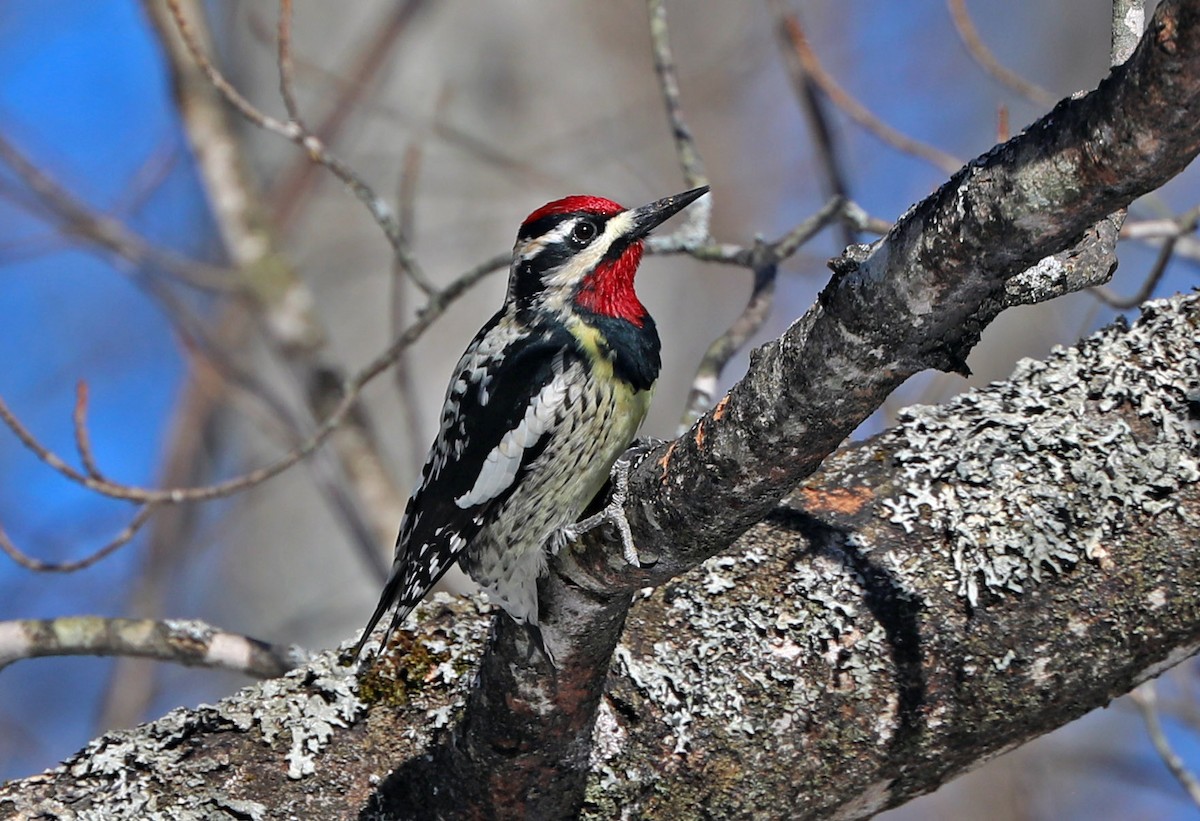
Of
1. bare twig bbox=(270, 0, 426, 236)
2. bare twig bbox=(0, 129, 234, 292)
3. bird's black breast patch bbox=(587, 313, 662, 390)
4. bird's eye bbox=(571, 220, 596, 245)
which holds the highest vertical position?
bare twig bbox=(270, 0, 426, 236)

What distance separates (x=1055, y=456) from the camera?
2.22 m

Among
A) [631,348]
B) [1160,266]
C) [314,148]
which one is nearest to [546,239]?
[631,348]

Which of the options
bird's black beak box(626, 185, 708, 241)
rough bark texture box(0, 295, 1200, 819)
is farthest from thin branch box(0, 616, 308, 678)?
bird's black beak box(626, 185, 708, 241)


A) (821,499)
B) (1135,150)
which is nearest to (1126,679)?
(821,499)

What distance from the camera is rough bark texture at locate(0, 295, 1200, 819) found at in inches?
81.5

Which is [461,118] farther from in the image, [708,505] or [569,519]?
[708,505]

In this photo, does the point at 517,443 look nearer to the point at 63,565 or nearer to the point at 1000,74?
the point at 63,565

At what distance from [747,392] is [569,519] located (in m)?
1.10

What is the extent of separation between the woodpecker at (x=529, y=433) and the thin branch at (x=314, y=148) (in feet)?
1.43

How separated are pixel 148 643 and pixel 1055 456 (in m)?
1.72

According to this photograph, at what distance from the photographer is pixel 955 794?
6.84m

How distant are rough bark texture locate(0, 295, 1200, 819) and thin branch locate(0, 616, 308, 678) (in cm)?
25

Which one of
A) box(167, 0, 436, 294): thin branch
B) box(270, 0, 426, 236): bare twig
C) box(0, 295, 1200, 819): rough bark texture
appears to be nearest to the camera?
box(0, 295, 1200, 819): rough bark texture

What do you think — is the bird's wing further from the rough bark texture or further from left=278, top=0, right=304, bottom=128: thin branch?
left=278, top=0, right=304, bottom=128: thin branch
